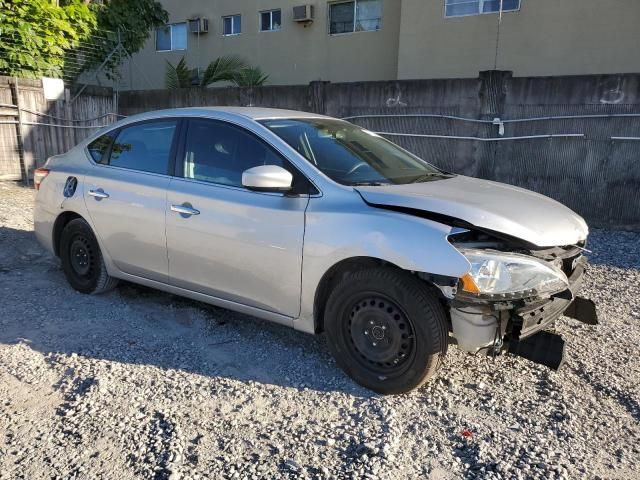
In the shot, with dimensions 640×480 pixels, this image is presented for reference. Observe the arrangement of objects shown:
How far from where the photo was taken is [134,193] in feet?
13.9

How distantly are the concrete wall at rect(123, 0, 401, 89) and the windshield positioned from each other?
1043cm

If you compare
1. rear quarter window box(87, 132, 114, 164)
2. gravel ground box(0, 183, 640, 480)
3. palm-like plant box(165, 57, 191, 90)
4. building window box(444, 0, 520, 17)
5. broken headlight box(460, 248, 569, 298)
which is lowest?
gravel ground box(0, 183, 640, 480)

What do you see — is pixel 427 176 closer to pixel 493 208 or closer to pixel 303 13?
pixel 493 208

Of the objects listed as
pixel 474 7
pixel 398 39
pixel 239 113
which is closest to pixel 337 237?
pixel 239 113

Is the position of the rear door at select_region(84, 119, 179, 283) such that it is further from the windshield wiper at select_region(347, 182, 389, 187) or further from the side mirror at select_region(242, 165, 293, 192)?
the windshield wiper at select_region(347, 182, 389, 187)

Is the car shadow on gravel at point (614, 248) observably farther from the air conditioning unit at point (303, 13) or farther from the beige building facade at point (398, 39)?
the air conditioning unit at point (303, 13)

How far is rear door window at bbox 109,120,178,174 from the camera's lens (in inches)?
166

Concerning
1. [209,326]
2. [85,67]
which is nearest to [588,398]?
[209,326]

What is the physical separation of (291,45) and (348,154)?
12.9 m

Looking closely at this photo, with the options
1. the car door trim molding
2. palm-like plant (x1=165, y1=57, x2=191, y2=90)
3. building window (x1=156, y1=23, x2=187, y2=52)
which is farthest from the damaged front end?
building window (x1=156, y1=23, x2=187, y2=52)

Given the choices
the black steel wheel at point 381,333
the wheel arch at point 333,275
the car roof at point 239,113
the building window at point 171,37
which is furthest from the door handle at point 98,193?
the building window at point 171,37

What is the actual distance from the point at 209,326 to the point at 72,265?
5.39 ft

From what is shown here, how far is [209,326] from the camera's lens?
4211 mm

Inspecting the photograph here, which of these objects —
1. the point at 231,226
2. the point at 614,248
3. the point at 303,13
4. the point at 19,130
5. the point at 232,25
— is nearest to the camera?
the point at 231,226
